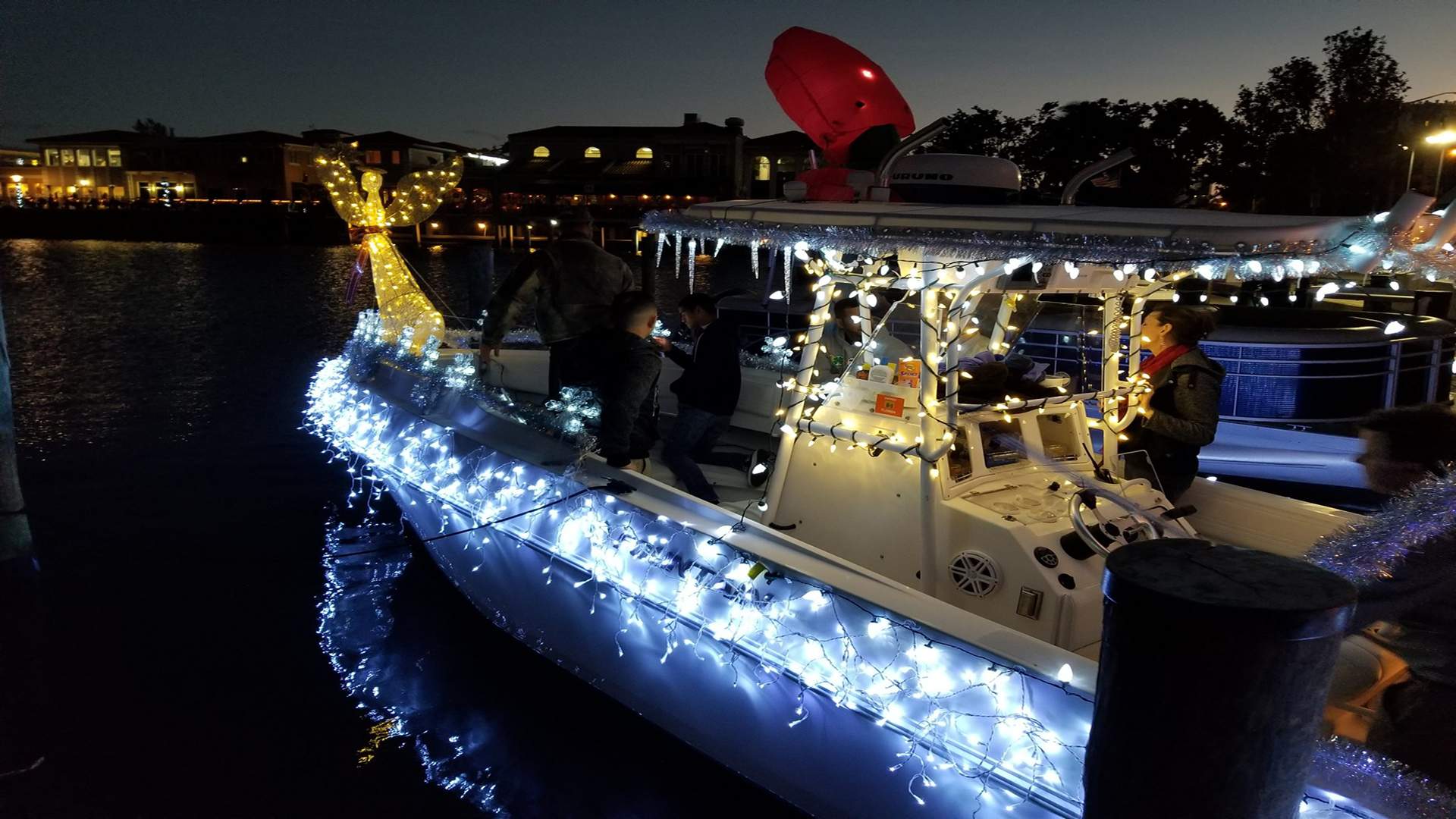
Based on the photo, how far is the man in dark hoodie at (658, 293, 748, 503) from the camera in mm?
5812

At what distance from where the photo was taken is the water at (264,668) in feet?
16.0

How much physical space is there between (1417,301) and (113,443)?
69.2 ft

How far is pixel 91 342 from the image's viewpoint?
71.8 feet

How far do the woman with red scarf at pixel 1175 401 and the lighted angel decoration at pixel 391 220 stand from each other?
18.7 ft

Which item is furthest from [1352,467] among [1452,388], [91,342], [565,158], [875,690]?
[565,158]

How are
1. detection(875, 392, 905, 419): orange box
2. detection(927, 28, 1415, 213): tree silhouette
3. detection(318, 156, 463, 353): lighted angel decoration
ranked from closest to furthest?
detection(875, 392, 905, 419): orange box, detection(318, 156, 463, 353): lighted angel decoration, detection(927, 28, 1415, 213): tree silhouette

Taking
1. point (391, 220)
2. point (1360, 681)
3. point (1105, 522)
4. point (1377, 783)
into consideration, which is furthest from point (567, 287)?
point (1377, 783)

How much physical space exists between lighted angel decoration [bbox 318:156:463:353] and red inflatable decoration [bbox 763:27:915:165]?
13.1 ft

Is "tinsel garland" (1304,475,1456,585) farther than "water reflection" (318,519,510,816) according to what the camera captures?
No

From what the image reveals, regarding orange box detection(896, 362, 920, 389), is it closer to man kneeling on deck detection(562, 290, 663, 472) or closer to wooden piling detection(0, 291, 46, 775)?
man kneeling on deck detection(562, 290, 663, 472)

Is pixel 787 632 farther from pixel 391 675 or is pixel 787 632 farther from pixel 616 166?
pixel 616 166

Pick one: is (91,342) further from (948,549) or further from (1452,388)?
(1452,388)

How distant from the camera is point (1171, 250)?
311 cm

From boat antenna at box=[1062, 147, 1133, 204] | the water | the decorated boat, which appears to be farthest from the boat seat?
the water
